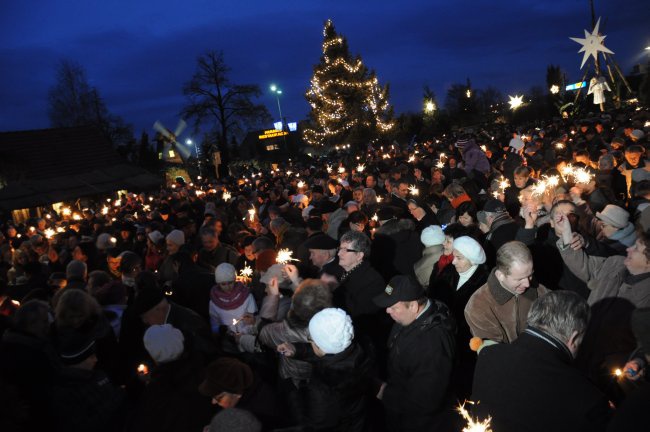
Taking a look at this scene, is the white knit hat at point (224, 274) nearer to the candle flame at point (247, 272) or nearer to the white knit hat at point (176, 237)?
the candle flame at point (247, 272)

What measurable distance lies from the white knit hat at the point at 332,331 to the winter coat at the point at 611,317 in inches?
69.3

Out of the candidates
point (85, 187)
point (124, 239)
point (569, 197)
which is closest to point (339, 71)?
point (85, 187)

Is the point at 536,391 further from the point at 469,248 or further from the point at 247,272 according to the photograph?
the point at 247,272

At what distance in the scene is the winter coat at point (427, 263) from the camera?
192 inches

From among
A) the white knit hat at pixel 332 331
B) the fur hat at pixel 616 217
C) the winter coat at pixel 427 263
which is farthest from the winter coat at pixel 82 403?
the fur hat at pixel 616 217

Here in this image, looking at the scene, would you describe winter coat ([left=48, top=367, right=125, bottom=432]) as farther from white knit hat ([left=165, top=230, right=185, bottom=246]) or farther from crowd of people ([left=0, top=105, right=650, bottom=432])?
white knit hat ([left=165, top=230, right=185, bottom=246])

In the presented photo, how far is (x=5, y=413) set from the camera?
2.89m

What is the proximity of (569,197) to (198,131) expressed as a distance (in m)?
43.5

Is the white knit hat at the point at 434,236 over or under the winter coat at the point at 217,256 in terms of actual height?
over

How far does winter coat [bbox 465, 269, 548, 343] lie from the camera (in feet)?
11.3

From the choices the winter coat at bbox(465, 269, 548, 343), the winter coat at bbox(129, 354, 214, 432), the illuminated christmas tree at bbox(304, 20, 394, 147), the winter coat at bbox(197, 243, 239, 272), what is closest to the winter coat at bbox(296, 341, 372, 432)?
the winter coat at bbox(129, 354, 214, 432)

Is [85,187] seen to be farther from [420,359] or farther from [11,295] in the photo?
[420,359]

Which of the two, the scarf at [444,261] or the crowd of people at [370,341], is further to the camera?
the scarf at [444,261]

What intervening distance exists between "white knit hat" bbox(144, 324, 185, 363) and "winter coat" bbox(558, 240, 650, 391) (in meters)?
2.91
